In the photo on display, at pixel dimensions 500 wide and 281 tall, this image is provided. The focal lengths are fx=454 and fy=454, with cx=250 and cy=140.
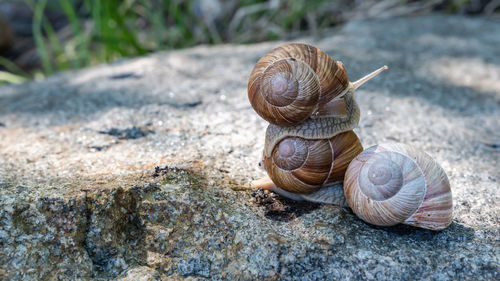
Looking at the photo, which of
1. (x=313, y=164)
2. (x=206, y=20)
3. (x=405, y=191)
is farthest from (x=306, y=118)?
(x=206, y=20)

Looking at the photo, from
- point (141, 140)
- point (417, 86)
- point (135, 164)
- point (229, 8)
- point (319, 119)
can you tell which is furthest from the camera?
point (229, 8)

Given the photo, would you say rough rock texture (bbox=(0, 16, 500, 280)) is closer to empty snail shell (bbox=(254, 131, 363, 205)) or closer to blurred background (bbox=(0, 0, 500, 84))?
empty snail shell (bbox=(254, 131, 363, 205))

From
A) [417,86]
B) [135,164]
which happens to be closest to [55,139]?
[135,164]

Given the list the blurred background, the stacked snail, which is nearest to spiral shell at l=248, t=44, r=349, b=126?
the stacked snail

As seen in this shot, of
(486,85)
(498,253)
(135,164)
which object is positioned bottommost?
(486,85)

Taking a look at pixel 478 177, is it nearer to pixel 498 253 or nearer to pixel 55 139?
pixel 498 253

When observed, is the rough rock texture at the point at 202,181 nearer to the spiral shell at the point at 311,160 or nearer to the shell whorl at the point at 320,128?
the spiral shell at the point at 311,160
